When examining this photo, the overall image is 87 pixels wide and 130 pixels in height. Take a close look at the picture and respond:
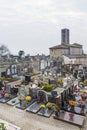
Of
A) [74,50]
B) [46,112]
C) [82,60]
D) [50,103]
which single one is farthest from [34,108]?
[74,50]

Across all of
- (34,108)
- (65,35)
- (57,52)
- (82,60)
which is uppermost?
(65,35)

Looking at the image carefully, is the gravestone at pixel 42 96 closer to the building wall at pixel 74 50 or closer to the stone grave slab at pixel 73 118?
the stone grave slab at pixel 73 118

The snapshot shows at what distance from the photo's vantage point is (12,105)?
14016mm

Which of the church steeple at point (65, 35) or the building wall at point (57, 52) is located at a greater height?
the church steeple at point (65, 35)

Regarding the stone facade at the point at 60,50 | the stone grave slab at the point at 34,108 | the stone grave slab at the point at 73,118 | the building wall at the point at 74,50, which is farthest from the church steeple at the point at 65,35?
the stone grave slab at the point at 73,118

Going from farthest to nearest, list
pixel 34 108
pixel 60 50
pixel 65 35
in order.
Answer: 1. pixel 65 35
2. pixel 60 50
3. pixel 34 108

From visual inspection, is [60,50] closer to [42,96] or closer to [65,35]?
[65,35]

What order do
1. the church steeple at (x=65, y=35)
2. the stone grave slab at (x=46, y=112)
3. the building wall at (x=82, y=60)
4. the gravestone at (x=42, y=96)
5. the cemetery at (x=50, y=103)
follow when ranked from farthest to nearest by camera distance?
the church steeple at (x=65, y=35) < the building wall at (x=82, y=60) < the gravestone at (x=42, y=96) < the stone grave slab at (x=46, y=112) < the cemetery at (x=50, y=103)

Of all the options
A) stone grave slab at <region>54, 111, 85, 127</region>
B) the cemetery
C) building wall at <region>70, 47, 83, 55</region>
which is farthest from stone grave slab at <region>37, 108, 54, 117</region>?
building wall at <region>70, 47, 83, 55</region>

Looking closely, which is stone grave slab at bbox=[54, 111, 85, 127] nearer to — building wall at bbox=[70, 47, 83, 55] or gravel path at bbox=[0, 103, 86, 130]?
gravel path at bbox=[0, 103, 86, 130]

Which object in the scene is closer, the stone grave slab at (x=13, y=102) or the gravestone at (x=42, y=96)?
the stone grave slab at (x=13, y=102)

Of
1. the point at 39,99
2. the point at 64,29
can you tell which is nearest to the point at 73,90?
the point at 39,99

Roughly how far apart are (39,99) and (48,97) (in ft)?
2.43

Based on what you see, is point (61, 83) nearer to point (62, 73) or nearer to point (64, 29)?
point (62, 73)
